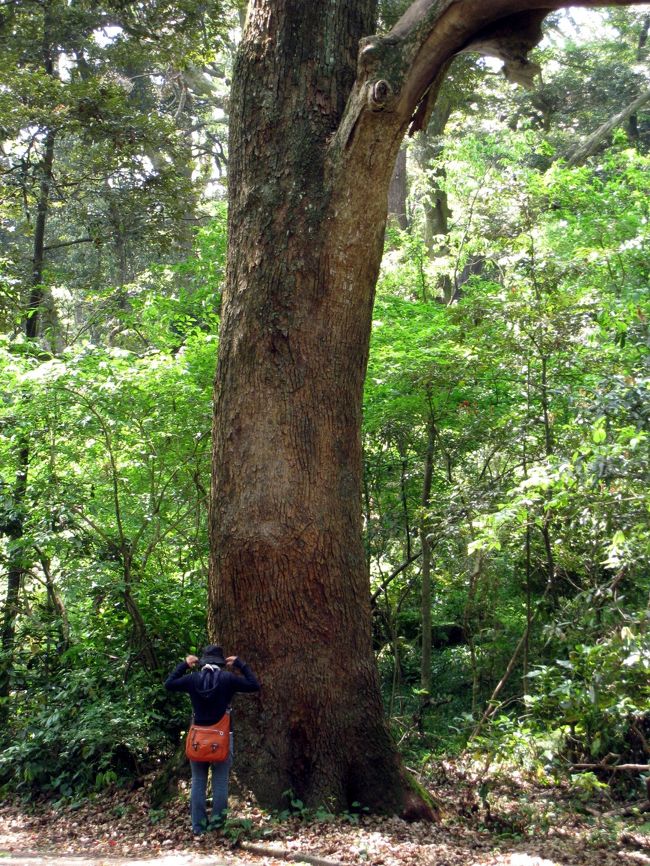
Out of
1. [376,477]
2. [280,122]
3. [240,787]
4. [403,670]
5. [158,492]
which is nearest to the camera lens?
[240,787]

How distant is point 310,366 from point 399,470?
4.48m

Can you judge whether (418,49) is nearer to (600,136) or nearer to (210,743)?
(210,743)

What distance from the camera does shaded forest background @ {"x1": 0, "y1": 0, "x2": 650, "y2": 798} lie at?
219 inches

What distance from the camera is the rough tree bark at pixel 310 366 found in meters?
5.19

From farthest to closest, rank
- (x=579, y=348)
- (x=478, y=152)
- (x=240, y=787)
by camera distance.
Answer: (x=478, y=152) → (x=579, y=348) → (x=240, y=787)

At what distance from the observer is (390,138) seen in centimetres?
532

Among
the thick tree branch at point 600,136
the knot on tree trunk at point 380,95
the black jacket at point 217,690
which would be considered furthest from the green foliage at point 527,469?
the thick tree branch at point 600,136

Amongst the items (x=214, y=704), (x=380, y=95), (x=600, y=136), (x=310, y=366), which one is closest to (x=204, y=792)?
(x=214, y=704)

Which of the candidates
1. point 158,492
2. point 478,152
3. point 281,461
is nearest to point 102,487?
point 158,492

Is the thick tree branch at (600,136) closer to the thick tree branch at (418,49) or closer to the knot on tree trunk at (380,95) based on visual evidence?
the thick tree branch at (418,49)

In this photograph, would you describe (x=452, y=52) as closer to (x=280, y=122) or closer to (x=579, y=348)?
(x=280, y=122)

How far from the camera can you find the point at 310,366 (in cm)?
538

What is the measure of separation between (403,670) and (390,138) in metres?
7.92

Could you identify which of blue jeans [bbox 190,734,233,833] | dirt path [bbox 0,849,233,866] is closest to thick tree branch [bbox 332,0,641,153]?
blue jeans [bbox 190,734,233,833]
